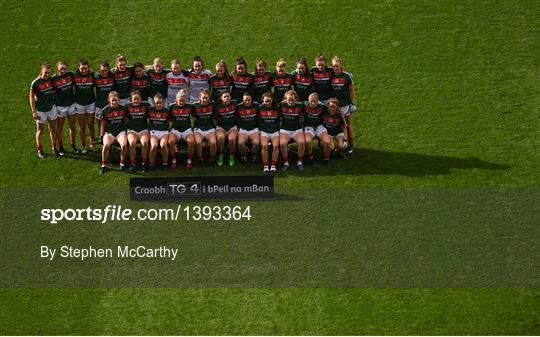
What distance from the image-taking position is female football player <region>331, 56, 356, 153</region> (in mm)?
16188

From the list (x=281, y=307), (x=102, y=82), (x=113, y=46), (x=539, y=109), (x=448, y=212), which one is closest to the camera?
(x=281, y=307)

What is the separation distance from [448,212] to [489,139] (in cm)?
226

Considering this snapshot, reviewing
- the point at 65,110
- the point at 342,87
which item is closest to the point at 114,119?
the point at 65,110

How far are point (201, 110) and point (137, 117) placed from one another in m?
1.03

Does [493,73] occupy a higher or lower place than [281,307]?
higher

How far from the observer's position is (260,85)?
53.6 ft

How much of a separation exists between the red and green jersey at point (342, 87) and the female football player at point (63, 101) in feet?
14.2

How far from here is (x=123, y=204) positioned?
1537 cm

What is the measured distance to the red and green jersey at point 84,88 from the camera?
16188 mm

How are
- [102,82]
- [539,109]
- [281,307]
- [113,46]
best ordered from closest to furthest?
[281,307] → [102,82] → [539,109] → [113,46]

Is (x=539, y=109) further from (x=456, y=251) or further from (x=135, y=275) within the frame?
(x=135, y=275)

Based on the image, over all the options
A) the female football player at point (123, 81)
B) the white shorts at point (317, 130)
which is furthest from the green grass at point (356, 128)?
the female football player at point (123, 81)

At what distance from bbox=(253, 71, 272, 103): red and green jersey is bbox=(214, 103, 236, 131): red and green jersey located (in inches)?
24.7

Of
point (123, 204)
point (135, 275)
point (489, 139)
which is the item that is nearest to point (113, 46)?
point (123, 204)
